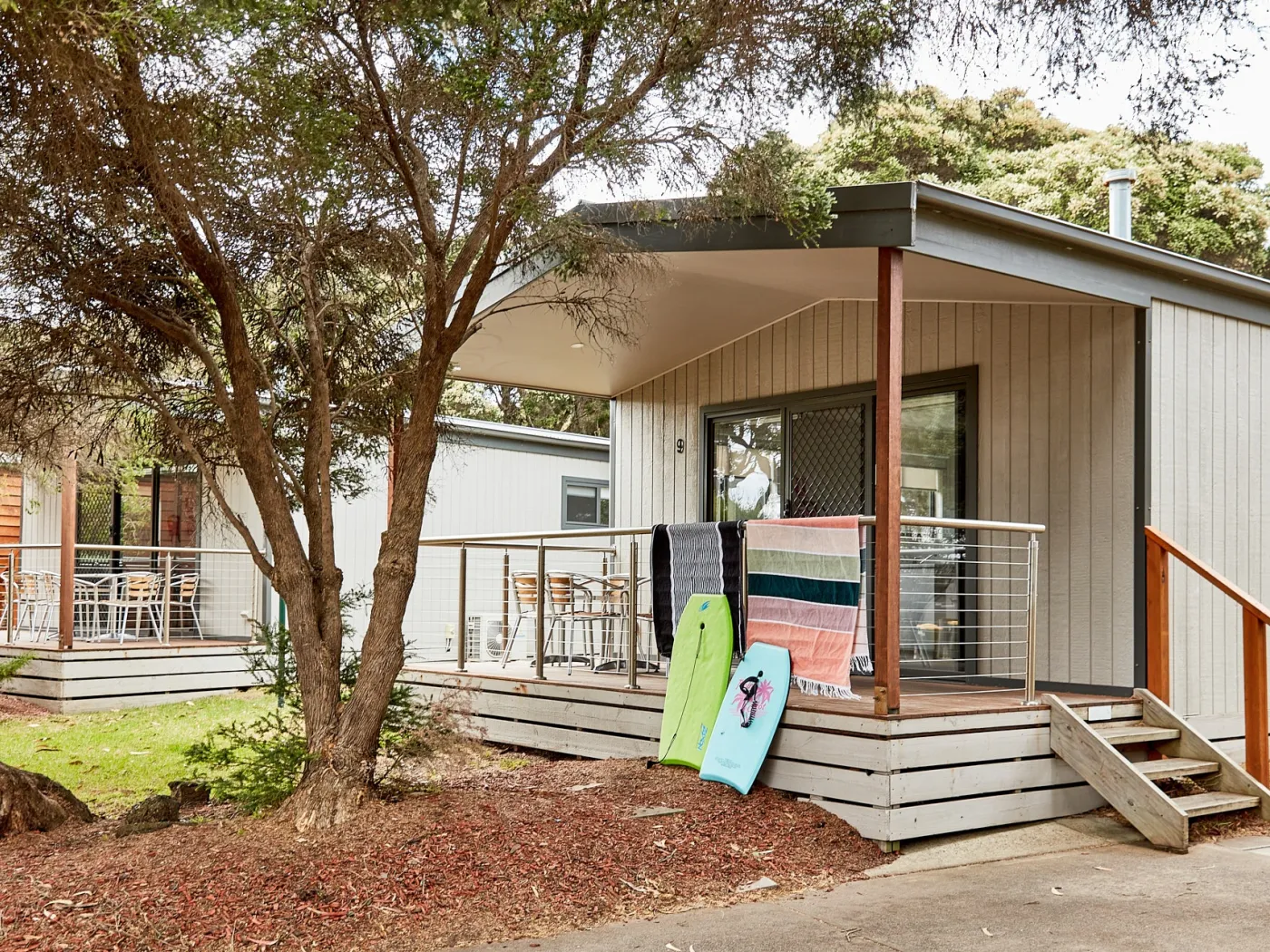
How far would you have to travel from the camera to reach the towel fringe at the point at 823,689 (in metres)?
5.46

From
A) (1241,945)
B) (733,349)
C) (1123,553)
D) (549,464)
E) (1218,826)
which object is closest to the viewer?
(1241,945)

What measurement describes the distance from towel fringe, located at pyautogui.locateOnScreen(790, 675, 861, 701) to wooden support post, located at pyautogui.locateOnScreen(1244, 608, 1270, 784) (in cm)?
210

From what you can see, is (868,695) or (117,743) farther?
(117,743)

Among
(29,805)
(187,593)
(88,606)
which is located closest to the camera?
(29,805)

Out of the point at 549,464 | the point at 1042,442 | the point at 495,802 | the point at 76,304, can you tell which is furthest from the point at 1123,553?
the point at 549,464

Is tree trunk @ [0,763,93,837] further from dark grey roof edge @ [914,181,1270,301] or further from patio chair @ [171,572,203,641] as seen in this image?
patio chair @ [171,572,203,641]

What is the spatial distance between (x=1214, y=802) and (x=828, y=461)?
3232 millimetres

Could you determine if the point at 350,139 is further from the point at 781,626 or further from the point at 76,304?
the point at 781,626

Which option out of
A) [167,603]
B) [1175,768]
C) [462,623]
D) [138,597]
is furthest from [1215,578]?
[138,597]

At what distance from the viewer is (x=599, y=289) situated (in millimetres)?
6898

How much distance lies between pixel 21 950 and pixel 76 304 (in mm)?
2747

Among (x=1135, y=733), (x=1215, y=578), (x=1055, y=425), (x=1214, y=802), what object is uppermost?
(x=1055, y=425)

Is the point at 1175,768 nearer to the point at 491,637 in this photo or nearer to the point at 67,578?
the point at 491,637

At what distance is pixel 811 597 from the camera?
5719 mm
